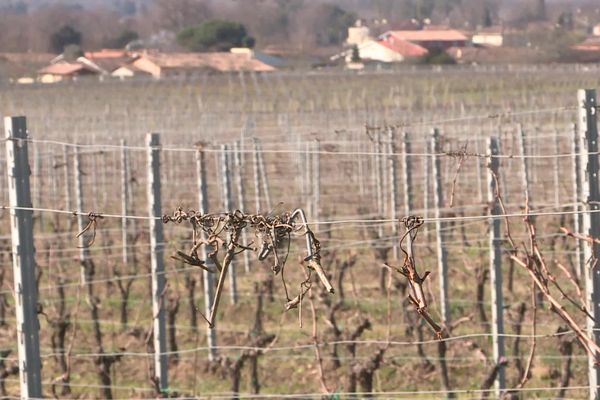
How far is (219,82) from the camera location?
3716cm

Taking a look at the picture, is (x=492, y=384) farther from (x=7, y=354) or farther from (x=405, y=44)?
(x=405, y=44)

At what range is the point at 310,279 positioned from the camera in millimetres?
4824

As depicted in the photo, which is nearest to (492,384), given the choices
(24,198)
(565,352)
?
(565,352)

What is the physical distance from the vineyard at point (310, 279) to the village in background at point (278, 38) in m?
1.75

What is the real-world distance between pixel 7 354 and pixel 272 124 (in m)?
26.5

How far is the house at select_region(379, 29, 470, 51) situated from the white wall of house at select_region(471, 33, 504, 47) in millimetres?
1032

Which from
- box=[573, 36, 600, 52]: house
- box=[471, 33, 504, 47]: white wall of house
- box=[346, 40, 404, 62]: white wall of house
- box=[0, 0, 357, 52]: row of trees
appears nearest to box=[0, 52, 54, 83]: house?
box=[0, 0, 357, 52]: row of trees

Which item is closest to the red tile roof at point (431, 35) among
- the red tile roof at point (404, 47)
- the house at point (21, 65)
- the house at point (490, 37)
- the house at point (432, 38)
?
the house at point (432, 38)

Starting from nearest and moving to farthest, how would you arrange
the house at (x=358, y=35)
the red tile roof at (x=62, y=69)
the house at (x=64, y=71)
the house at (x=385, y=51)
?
the red tile roof at (x=62, y=69)
the house at (x=64, y=71)
the house at (x=385, y=51)
the house at (x=358, y=35)

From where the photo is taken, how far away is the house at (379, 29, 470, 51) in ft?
113

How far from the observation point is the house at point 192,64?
118 ft

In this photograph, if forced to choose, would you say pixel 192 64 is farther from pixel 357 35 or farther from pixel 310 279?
pixel 310 279

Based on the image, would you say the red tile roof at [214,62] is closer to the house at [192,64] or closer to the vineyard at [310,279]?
the house at [192,64]

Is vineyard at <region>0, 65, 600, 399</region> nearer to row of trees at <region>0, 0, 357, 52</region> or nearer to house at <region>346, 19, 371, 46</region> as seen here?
row of trees at <region>0, 0, 357, 52</region>
